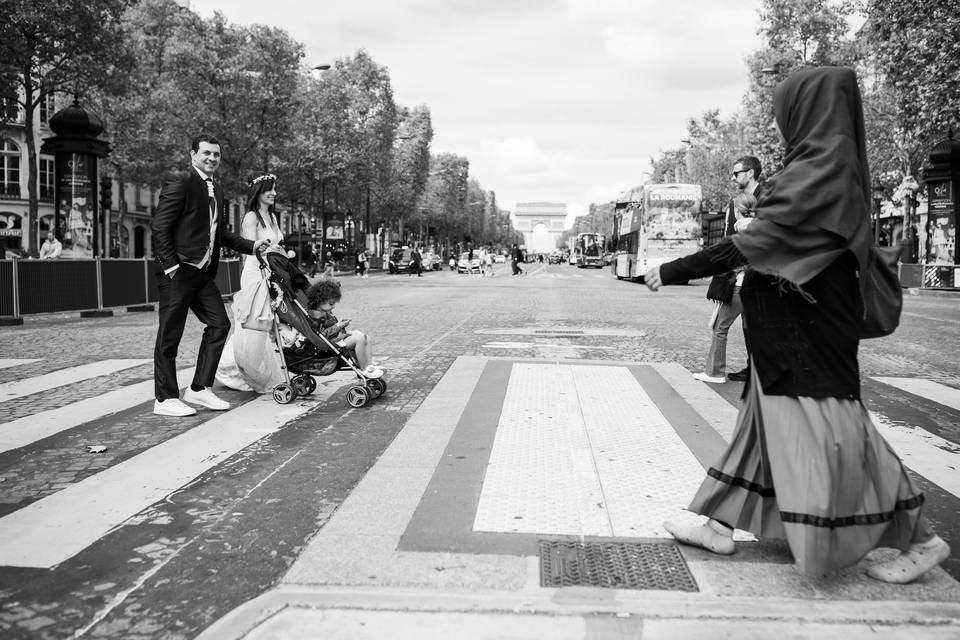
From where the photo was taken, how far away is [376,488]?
4.03 meters

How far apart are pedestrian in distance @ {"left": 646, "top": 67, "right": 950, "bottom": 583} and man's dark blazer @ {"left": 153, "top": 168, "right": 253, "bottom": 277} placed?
3.83m

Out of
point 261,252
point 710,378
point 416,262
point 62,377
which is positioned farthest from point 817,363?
point 416,262

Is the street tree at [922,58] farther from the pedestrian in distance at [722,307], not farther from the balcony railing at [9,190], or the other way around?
the balcony railing at [9,190]

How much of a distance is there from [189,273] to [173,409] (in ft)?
3.00

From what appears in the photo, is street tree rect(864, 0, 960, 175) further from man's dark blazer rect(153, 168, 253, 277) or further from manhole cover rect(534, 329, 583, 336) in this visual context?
man's dark blazer rect(153, 168, 253, 277)

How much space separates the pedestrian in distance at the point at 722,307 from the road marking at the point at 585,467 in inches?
46.2

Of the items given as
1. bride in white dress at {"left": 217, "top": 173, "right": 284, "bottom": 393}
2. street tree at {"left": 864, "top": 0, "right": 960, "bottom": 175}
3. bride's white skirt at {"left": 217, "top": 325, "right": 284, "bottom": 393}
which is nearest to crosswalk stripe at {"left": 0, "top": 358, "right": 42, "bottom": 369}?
bride's white skirt at {"left": 217, "top": 325, "right": 284, "bottom": 393}

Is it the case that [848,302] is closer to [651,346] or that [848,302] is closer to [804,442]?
[804,442]

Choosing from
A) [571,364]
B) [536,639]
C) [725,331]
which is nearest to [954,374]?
[725,331]

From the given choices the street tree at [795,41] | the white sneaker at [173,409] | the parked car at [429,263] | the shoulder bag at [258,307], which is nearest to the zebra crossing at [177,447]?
the white sneaker at [173,409]

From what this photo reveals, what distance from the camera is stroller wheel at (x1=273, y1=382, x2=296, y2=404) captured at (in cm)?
622

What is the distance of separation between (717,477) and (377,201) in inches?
2372

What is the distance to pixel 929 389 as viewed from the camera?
7.36m

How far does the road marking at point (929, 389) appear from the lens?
6.80m
